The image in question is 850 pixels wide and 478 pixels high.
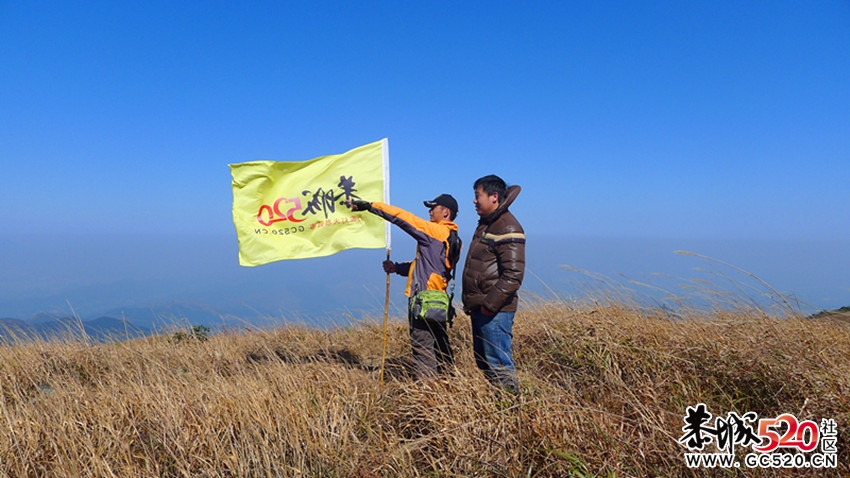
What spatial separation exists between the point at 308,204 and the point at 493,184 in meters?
2.50

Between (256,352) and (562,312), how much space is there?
4482 mm

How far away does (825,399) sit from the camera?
259cm

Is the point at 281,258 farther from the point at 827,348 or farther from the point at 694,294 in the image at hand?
the point at 827,348

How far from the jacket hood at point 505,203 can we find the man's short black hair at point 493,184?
51mm

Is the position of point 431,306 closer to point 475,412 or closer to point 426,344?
point 426,344

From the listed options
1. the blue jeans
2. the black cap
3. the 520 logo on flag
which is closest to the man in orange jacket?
the black cap

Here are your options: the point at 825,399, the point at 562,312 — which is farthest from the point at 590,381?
the point at 562,312

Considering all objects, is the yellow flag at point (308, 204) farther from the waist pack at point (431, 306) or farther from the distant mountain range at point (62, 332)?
the distant mountain range at point (62, 332)

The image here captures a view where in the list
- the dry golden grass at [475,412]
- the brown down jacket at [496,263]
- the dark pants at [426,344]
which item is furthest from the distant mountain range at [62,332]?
the brown down jacket at [496,263]

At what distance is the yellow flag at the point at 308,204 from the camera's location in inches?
201

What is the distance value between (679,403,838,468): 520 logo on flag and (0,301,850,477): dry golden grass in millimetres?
52

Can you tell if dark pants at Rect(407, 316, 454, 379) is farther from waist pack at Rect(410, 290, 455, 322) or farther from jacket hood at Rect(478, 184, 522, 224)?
jacket hood at Rect(478, 184, 522, 224)

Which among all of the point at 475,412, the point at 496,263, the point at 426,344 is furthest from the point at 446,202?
the point at 475,412

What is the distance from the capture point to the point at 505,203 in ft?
12.2
